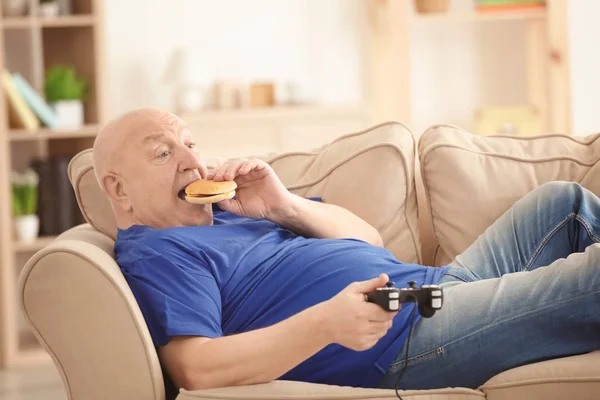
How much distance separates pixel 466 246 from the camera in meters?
2.42

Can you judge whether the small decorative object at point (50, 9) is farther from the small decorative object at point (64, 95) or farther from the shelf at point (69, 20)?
the small decorative object at point (64, 95)

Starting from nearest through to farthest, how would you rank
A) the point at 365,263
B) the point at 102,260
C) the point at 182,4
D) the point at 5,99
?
1. the point at 102,260
2. the point at 365,263
3. the point at 5,99
4. the point at 182,4

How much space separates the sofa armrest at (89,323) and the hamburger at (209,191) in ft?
0.95

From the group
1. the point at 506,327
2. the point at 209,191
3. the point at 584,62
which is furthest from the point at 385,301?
the point at 584,62

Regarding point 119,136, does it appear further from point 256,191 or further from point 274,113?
point 274,113

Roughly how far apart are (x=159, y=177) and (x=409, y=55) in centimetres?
267

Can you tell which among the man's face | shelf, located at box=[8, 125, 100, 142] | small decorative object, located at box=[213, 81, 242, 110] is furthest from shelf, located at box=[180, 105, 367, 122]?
the man's face

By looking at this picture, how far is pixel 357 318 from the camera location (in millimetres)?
1678

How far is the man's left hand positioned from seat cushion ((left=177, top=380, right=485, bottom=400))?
56cm

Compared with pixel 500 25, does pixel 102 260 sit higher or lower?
lower

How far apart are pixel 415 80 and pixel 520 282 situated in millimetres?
3120

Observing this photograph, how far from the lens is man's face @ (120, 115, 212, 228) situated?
2146mm

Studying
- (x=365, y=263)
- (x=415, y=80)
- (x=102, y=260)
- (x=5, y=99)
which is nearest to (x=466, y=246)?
(x=365, y=263)

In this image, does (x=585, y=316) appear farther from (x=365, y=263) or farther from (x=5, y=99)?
(x=5, y=99)
